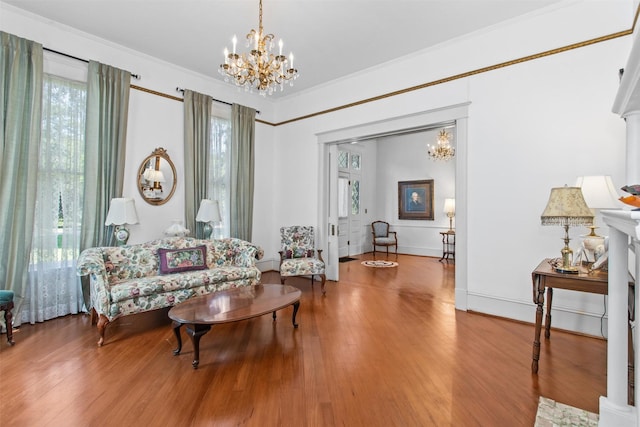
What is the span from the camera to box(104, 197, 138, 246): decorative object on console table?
3789mm

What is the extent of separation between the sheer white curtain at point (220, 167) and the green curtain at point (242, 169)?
0.09 m

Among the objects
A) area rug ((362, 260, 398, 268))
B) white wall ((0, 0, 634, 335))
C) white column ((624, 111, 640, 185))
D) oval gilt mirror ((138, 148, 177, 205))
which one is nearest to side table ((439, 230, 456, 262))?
area rug ((362, 260, 398, 268))

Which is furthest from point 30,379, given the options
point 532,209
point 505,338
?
point 532,209

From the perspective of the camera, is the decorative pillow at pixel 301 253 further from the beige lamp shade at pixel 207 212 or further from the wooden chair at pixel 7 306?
the wooden chair at pixel 7 306

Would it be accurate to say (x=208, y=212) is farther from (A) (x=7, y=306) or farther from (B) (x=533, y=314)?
(B) (x=533, y=314)

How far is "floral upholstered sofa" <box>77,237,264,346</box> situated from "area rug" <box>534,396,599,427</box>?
332 cm

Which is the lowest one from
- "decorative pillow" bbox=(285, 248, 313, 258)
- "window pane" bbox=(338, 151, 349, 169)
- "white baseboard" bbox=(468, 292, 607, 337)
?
"white baseboard" bbox=(468, 292, 607, 337)

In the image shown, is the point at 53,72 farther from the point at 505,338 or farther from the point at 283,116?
the point at 505,338

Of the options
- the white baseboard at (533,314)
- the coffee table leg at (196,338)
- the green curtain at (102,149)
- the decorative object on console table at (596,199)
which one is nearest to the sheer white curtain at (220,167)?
the green curtain at (102,149)

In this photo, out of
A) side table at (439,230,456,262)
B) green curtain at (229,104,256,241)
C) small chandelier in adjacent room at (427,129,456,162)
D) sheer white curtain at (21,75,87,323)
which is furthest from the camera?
side table at (439,230,456,262)

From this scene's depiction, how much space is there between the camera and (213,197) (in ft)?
17.4

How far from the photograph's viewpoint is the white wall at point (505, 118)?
10.4ft

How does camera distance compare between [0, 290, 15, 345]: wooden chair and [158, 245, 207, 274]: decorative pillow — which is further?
[158, 245, 207, 274]: decorative pillow

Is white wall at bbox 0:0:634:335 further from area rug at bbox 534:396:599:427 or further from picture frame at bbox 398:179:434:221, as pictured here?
picture frame at bbox 398:179:434:221
